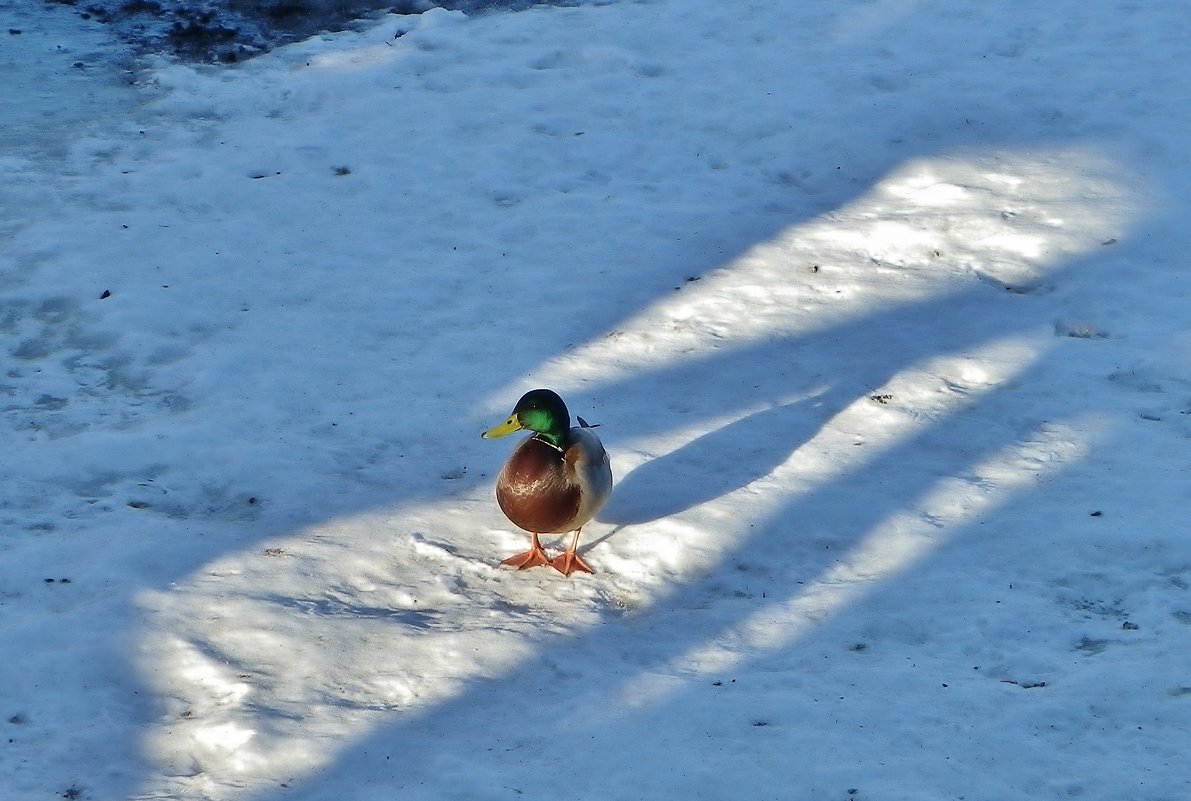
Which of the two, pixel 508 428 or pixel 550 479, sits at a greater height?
pixel 508 428

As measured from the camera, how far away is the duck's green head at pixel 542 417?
452cm

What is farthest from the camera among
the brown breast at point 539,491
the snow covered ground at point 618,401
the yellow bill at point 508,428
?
the yellow bill at point 508,428

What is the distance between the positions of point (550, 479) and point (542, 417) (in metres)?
0.23

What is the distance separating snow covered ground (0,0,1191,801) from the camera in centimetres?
379

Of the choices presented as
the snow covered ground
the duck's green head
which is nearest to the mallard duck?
the duck's green head

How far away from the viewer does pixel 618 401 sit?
18.4ft

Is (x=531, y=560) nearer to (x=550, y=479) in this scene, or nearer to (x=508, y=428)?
(x=550, y=479)

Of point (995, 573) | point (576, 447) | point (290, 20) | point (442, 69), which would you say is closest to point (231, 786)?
point (576, 447)

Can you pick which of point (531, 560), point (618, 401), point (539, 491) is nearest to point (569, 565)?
point (531, 560)

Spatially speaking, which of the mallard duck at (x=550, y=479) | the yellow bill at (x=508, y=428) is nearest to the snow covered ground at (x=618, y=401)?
the mallard duck at (x=550, y=479)

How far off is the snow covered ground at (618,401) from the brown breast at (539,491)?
23 centimetres

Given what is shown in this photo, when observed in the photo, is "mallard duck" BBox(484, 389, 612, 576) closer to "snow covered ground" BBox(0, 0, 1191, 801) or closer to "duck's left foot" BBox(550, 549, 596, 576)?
"duck's left foot" BBox(550, 549, 596, 576)

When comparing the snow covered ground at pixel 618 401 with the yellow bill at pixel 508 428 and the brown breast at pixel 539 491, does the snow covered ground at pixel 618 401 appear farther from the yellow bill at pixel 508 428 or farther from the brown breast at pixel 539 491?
the yellow bill at pixel 508 428

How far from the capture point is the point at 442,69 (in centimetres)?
851
